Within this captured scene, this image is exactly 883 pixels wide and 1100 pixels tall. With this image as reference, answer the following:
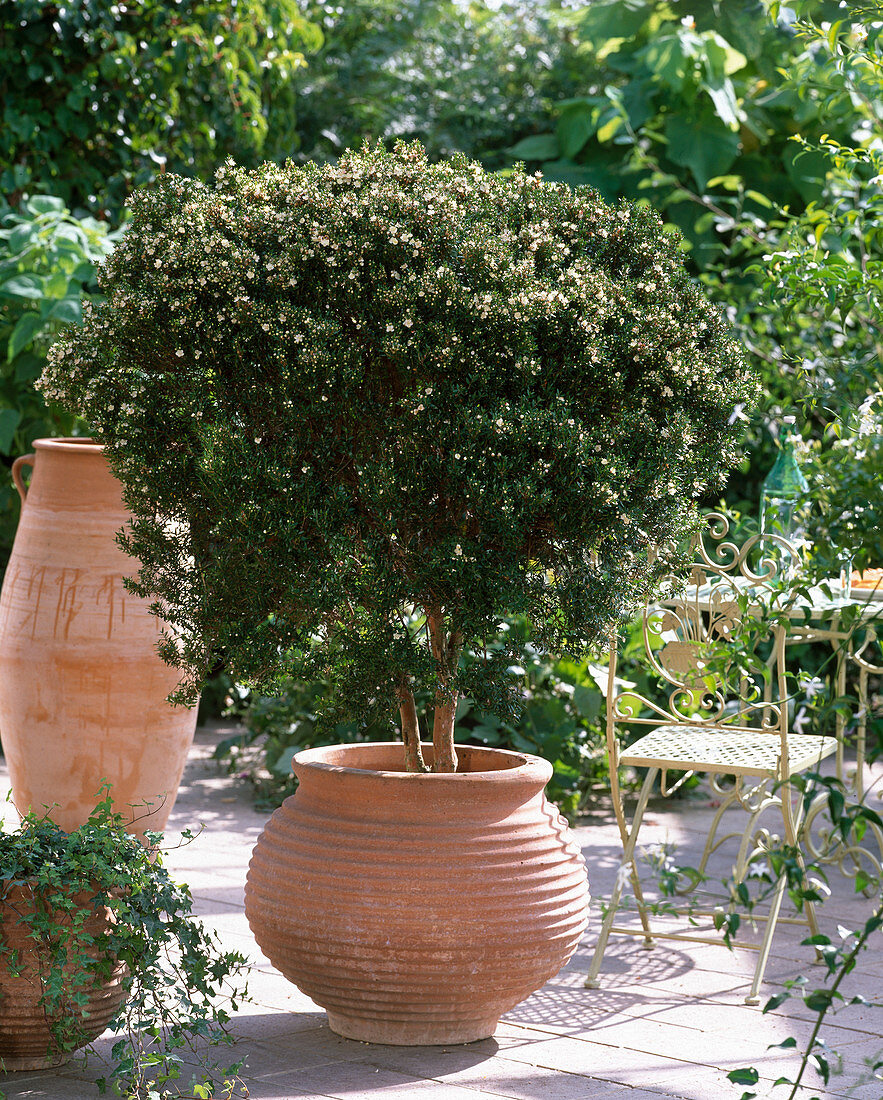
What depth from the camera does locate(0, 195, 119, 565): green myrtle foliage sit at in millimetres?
4953

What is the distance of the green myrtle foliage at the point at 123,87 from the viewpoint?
6281mm

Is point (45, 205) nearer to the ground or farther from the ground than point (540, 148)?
nearer to the ground

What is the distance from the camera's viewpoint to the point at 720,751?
11.0 feet

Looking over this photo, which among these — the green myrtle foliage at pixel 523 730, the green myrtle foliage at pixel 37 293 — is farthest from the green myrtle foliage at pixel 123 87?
the green myrtle foliage at pixel 523 730

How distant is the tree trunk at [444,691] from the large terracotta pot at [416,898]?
0.19 meters

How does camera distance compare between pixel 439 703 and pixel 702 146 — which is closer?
pixel 439 703

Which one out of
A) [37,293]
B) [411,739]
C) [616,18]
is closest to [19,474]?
[37,293]

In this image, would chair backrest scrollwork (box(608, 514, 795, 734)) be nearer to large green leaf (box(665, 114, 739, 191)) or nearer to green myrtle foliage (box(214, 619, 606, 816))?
green myrtle foliage (box(214, 619, 606, 816))

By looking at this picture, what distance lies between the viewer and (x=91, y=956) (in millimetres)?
2428

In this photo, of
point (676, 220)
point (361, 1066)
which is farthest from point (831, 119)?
point (361, 1066)

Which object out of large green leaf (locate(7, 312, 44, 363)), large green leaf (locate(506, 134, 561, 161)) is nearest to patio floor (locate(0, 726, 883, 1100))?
large green leaf (locate(7, 312, 44, 363))

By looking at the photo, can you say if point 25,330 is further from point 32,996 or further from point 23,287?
point 32,996

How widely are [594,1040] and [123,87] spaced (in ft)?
17.9

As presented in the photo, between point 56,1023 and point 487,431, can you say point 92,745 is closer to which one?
point 56,1023
